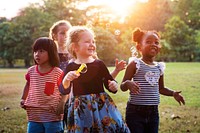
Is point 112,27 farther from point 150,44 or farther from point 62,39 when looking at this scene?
point 150,44

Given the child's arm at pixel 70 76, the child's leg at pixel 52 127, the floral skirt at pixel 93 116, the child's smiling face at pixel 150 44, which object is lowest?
the child's leg at pixel 52 127

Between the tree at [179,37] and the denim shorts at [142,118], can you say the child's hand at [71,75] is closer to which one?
the denim shorts at [142,118]

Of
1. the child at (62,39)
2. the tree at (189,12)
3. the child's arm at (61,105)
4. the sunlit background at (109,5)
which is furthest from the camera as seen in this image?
the tree at (189,12)

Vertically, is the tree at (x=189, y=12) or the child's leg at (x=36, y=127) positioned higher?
the tree at (x=189, y=12)

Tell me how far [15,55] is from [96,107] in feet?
69.4

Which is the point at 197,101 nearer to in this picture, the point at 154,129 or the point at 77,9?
the point at 154,129

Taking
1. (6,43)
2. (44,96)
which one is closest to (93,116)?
(44,96)

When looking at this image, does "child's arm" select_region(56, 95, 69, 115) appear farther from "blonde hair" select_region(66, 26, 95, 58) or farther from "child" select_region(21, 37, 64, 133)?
"blonde hair" select_region(66, 26, 95, 58)

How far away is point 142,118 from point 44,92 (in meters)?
0.74

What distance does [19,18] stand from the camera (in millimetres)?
23641

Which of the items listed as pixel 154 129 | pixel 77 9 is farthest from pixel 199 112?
pixel 77 9

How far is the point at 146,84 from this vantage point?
2.88 metres

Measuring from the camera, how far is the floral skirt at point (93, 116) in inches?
97.6

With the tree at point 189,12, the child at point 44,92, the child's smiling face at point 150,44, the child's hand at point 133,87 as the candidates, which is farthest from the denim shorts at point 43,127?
the tree at point 189,12
